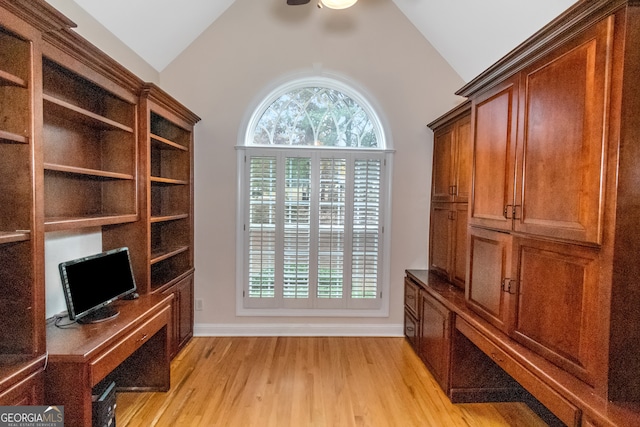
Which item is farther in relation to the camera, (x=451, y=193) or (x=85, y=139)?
(x=451, y=193)

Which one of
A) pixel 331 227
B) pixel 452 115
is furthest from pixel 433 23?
pixel 331 227

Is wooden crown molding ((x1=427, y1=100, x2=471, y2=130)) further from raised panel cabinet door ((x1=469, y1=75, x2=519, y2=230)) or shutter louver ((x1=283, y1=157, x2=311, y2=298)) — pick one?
shutter louver ((x1=283, y1=157, x2=311, y2=298))

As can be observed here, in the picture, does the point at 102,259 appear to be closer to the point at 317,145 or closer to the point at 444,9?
the point at 317,145

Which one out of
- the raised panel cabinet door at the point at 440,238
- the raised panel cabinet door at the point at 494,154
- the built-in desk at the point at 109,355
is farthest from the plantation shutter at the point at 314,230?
the raised panel cabinet door at the point at 494,154

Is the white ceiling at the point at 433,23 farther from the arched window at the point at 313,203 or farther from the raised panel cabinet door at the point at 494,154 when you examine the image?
the arched window at the point at 313,203

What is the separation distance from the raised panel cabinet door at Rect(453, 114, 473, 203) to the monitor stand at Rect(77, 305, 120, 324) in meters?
2.82

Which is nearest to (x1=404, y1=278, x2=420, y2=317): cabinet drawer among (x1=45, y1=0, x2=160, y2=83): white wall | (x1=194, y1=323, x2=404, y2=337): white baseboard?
(x1=194, y1=323, x2=404, y2=337): white baseboard

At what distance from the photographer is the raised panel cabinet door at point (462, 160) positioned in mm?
2875

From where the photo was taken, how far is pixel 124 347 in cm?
197

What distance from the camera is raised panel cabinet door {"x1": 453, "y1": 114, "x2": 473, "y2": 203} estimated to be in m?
2.88

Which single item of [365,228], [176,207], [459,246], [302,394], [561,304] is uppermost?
[176,207]

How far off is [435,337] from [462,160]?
5.09ft

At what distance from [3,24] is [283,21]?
2660mm

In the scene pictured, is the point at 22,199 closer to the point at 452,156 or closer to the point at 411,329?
the point at 452,156
